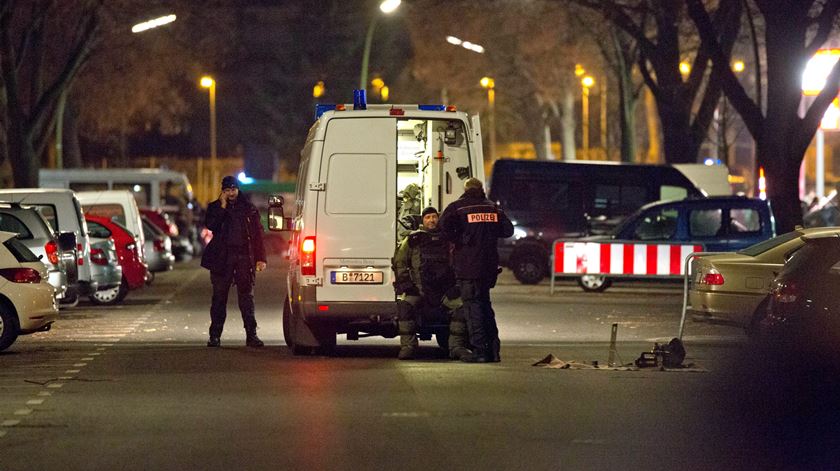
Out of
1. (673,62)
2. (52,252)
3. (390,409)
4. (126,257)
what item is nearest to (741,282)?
(390,409)

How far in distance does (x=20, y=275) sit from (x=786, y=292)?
763cm

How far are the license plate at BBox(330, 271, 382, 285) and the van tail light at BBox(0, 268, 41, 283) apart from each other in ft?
11.4

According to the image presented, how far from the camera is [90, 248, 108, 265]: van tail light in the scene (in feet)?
79.4

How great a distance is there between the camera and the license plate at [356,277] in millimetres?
15289

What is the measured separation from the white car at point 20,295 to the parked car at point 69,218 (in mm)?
5565

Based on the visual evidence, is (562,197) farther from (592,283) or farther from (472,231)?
(472,231)

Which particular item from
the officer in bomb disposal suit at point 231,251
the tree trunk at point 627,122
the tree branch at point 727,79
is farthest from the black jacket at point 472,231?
the tree trunk at point 627,122

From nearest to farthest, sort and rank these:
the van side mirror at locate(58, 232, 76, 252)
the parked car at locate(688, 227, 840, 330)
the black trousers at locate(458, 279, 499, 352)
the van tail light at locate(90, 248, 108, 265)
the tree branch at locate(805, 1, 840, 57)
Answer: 1. the black trousers at locate(458, 279, 499, 352)
2. the parked car at locate(688, 227, 840, 330)
3. the van side mirror at locate(58, 232, 76, 252)
4. the van tail light at locate(90, 248, 108, 265)
5. the tree branch at locate(805, 1, 840, 57)

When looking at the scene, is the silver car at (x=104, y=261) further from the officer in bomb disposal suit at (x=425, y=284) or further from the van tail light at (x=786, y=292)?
the van tail light at (x=786, y=292)

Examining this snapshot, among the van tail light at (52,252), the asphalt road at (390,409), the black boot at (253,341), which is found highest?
the van tail light at (52,252)

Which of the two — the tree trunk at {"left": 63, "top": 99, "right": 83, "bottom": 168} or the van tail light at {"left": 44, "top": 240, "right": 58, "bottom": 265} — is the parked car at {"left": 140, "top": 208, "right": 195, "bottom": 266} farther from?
the van tail light at {"left": 44, "top": 240, "right": 58, "bottom": 265}

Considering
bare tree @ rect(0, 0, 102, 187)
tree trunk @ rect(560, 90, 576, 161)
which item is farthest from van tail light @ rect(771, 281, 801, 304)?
tree trunk @ rect(560, 90, 576, 161)

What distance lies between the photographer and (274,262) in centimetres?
4059

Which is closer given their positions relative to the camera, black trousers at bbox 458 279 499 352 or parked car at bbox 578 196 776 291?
black trousers at bbox 458 279 499 352
